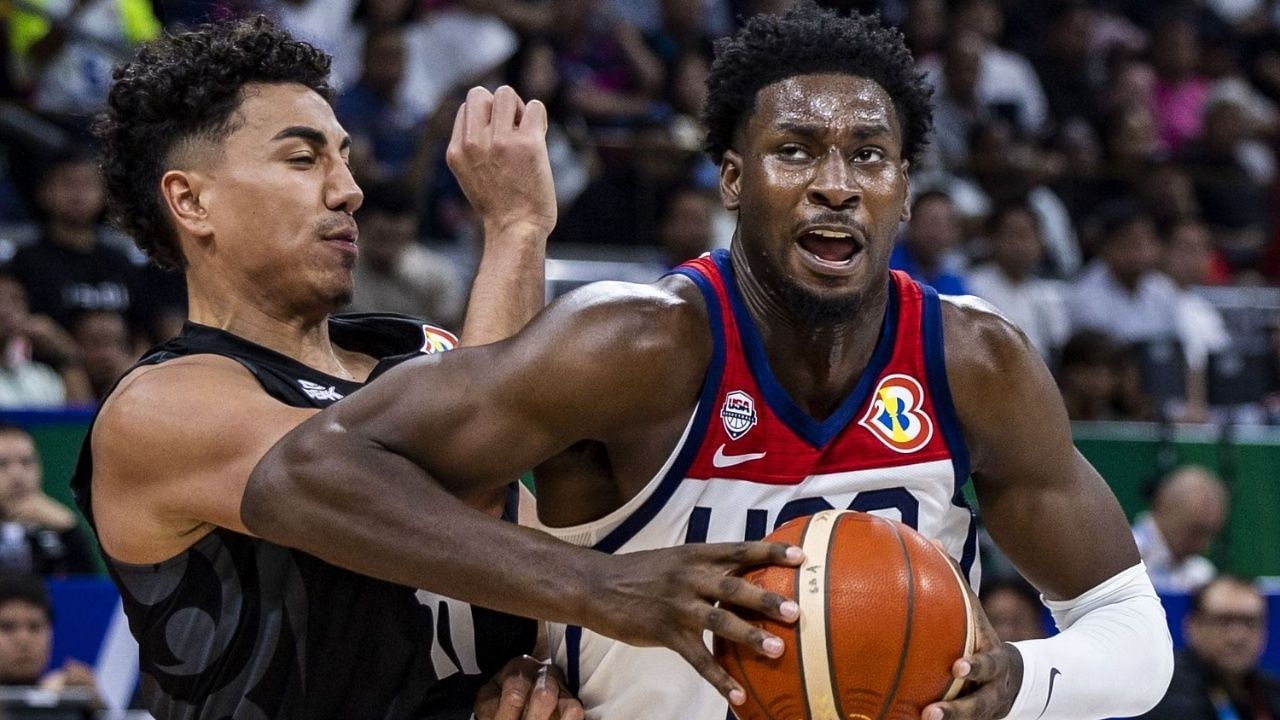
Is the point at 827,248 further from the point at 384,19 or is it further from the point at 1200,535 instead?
the point at 384,19

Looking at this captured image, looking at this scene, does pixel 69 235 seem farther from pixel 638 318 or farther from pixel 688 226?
pixel 638 318

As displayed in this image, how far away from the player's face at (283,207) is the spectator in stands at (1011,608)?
3.85m

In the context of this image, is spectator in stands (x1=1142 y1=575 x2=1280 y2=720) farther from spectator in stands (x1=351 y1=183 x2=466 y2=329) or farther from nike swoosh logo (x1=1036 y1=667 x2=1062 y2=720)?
nike swoosh logo (x1=1036 y1=667 x2=1062 y2=720)

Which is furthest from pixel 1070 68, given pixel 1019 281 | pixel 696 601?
pixel 696 601

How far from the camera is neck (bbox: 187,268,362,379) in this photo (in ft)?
11.6

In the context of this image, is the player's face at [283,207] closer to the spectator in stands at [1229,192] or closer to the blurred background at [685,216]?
the blurred background at [685,216]

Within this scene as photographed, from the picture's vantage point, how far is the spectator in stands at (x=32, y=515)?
668 cm

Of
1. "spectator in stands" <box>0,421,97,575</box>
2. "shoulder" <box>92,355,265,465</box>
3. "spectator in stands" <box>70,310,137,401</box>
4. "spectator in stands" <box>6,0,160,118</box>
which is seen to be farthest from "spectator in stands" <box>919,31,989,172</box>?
"shoulder" <box>92,355,265,465</box>

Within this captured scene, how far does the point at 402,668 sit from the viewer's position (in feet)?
10.7

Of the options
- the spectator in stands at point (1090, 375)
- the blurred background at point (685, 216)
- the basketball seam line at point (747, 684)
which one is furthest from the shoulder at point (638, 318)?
the spectator in stands at point (1090, 375)

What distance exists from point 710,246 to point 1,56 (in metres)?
3.67

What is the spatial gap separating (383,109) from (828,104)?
22.3 feet

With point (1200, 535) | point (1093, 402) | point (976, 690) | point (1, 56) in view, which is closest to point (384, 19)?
point (1, 56)

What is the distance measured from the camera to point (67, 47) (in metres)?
8.90
